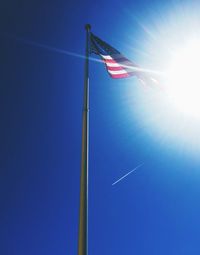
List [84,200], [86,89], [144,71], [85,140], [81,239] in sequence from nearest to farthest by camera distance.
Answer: [81,239], [84,200], [85,140], [86,89], [144,71]

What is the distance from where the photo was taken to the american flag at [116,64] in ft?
42.9

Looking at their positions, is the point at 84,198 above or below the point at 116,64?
below

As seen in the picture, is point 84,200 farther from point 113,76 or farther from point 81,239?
point 113,76

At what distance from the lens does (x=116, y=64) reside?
13242 millimetres

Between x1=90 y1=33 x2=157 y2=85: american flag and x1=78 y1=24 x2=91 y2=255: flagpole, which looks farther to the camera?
x1=90 y1=33 x2=157 y2=85: american flag

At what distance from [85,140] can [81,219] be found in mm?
1806

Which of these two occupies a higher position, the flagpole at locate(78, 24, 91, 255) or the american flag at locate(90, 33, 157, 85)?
the american flag at locate(90, 33, 157, 85)

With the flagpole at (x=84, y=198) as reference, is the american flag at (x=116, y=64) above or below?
above

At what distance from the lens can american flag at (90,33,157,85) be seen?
13.1 meters

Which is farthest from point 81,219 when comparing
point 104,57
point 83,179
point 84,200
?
point 104,57

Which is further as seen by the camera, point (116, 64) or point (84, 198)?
point (116, 64)

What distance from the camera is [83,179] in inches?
247

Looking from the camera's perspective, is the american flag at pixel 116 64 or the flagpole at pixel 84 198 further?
the american flag at pixel 116 64

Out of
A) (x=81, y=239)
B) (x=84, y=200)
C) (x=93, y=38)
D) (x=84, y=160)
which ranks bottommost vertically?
(x=81, y=239)
